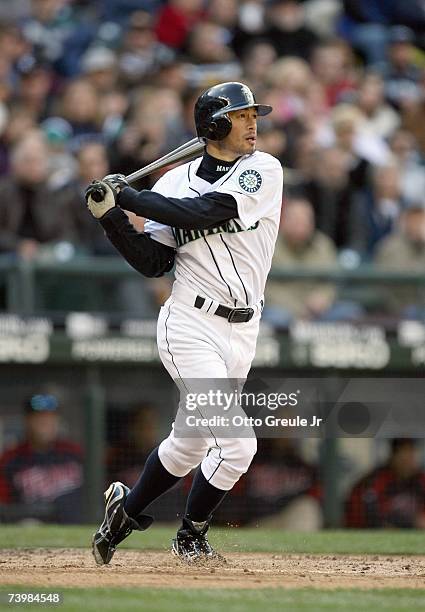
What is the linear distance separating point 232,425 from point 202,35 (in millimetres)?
7591

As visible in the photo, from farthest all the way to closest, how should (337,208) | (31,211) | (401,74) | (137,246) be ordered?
→ (401,74) < (337,208) < (31,211) < (137,246)

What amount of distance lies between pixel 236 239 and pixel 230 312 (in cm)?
31

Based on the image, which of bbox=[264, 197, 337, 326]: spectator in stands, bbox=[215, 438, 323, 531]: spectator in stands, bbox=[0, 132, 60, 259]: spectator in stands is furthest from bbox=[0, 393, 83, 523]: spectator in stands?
bbox=[264, 197, 337, 326]: spectator in stands

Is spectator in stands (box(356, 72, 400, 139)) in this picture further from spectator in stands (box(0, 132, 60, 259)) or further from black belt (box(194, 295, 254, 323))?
black belt (box(194, 295, 254, 323))

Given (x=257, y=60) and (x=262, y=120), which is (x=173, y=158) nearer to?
(x=262, y=120)

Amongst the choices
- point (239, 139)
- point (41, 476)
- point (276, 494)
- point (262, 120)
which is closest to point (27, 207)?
point (41, 476)

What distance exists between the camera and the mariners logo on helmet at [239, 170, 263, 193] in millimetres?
5535

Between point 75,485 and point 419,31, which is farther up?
point 419,31

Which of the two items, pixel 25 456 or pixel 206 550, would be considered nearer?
pixel 206 550

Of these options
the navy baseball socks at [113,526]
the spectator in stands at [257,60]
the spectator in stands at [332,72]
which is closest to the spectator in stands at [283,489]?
the navy baseball socks at [113,526]

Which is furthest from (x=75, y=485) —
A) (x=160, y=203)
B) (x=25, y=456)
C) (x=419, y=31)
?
(x=419, y=31)

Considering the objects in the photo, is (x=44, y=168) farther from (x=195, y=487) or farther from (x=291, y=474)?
(x=195, y=487)

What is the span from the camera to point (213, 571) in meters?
5.56

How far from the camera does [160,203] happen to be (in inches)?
215
